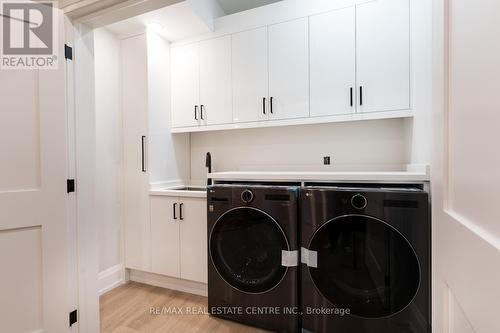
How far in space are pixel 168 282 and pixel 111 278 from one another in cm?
54

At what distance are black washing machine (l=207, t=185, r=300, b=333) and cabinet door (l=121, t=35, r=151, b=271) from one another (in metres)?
0.87

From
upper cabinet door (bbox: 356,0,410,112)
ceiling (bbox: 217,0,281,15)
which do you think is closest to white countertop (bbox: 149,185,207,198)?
upper cabinet door (bbox: 356,0,410,112)

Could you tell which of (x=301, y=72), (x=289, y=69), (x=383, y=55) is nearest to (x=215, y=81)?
(x=289, y=69)

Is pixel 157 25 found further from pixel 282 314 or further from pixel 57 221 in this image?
pixel 282 314

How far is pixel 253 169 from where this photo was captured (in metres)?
2.52

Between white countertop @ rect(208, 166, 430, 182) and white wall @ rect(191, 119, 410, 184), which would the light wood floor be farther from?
white wall @ rect(191, 119, 410, 184)

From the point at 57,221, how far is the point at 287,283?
140cm

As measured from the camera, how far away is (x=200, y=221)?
6.81ft

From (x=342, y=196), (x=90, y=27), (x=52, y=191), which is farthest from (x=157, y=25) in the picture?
(x=342, y=196)

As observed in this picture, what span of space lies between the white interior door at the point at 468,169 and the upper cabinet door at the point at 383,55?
4.27ft

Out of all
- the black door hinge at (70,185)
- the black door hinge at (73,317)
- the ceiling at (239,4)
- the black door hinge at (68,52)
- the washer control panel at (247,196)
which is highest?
the ceiling at (239,4)

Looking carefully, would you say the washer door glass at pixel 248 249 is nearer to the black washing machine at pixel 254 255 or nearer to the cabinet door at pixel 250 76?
the black washing machine at pixel 254 255

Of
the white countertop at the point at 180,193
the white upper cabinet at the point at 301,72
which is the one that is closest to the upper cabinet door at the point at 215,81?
the white upper cabinet at the point at 301,72

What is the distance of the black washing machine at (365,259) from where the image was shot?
52.3 inches
